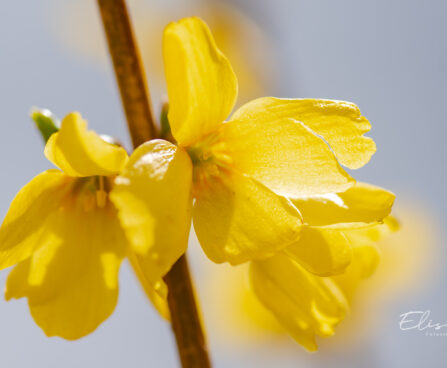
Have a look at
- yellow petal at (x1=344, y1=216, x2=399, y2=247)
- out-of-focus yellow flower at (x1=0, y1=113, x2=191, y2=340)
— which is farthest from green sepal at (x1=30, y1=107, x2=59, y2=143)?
yellow petal at (x1=344, y1=216, x2=399, y2=247)

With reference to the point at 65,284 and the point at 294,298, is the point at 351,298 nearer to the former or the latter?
the point at 294,298

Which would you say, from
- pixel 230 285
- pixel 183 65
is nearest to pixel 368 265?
pixel 183 65

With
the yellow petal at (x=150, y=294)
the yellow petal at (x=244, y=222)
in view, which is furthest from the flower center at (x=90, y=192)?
the yellow petal at (x=244, y=222)

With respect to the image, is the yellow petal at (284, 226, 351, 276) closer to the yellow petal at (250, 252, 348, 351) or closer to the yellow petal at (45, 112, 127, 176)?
Answer: the yellow petal at (250, 252, 348, 351)

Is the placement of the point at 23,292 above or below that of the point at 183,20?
below

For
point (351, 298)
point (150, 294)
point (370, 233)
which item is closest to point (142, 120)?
point (150, 294)

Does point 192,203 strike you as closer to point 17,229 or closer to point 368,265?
point 17,229
